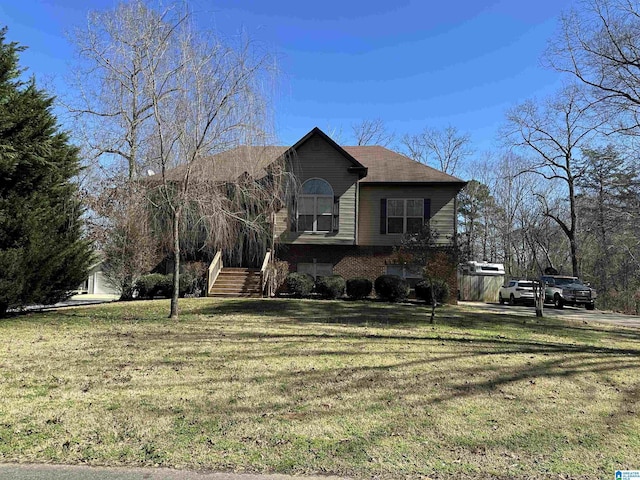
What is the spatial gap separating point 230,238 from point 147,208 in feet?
9.80

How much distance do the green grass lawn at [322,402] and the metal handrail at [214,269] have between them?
29.1ft

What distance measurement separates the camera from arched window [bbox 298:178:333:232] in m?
21.0

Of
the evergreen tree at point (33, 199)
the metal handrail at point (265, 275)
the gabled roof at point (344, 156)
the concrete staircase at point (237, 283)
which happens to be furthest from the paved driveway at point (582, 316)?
the evergreen tree at point (33, 199)

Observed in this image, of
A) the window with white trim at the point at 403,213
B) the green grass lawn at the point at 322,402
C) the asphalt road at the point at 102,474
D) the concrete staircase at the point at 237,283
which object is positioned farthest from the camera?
the window with white trim at the point at 403,213

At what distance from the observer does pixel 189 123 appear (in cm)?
1094

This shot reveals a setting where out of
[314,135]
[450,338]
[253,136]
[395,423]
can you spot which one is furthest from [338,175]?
[395,423]

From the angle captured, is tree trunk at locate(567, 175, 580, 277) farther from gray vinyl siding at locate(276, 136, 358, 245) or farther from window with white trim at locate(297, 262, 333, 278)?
window with white trim at locate(297, 262, 333, 278)

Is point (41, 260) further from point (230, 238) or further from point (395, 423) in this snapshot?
point (395, 423)

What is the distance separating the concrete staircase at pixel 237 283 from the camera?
62.3ft

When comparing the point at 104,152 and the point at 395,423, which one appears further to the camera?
the point at 104,152

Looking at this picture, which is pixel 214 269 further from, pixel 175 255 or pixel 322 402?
pixel 322 402

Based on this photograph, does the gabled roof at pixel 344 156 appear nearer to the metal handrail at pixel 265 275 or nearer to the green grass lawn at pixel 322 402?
the green grass lawn at pixel 322 402

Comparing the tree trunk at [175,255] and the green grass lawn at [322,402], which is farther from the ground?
the tree trunk at [175,255]

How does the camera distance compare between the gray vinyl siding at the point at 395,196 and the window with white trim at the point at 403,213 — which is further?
the window with white trim at the point at 403,213
